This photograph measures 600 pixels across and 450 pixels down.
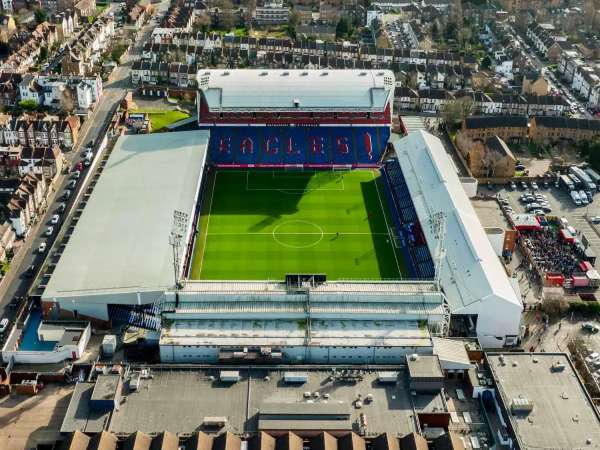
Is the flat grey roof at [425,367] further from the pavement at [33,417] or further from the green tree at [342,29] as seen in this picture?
the green tree at [342,29]

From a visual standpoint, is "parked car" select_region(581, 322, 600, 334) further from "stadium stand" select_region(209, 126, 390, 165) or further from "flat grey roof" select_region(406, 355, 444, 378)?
"stadium stand" select_region(209, 126, 390, 165)

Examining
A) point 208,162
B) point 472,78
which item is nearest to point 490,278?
point 208,162

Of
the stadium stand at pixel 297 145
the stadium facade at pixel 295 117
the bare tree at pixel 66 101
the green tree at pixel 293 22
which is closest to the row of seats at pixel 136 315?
the stadium facade at pixel 295 117

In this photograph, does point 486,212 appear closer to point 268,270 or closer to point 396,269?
point 396,269

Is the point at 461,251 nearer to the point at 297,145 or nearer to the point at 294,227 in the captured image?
the point at 294,227

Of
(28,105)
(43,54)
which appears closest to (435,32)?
Result: (43,54)

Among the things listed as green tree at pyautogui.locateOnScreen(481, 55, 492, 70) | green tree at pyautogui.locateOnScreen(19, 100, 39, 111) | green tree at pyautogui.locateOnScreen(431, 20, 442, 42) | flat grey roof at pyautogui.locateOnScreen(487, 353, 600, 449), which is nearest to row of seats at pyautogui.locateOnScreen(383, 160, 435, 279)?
flat grey roof at pyautogui.locateOnScreen(487, 353, 600, 449)

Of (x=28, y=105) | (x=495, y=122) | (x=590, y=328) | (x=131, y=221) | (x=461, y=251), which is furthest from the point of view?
(x=28, y=105)
